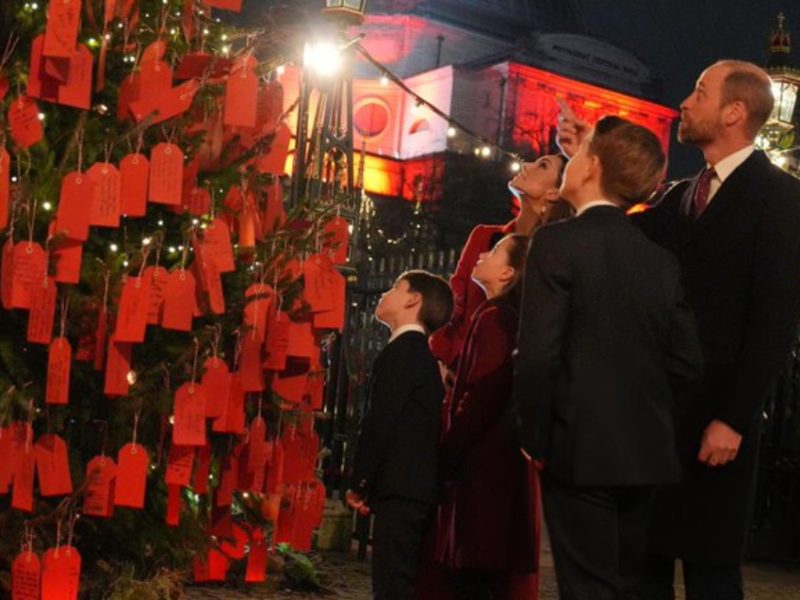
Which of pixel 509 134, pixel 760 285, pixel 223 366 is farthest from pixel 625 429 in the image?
pixel 509 134

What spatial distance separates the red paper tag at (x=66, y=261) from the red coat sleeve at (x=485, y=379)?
1.43 meters

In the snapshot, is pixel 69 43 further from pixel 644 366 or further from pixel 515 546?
pixel 515 546

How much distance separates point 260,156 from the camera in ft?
15.5

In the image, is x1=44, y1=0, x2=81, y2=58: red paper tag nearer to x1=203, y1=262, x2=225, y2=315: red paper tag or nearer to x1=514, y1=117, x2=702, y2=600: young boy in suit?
x1=203, y1=262, x2=225, y2=315: red paper tag

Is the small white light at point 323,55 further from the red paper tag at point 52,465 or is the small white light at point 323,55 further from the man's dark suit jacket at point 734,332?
the man's dark suit jacket at point 734,332

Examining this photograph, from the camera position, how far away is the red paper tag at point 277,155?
4695 mm

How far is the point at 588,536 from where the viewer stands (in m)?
3.34

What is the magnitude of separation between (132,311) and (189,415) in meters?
0.40

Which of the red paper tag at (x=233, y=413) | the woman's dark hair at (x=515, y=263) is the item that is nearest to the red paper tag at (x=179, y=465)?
the red paper tag at (x=233, y=413)

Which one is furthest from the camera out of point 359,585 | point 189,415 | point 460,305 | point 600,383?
point 359,585

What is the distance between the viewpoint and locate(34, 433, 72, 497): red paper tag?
13.3 ft

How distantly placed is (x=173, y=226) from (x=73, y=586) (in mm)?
1222

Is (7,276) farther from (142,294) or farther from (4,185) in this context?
(142,294)

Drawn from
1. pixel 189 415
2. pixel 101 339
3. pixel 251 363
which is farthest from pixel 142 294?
pixel 251 363
